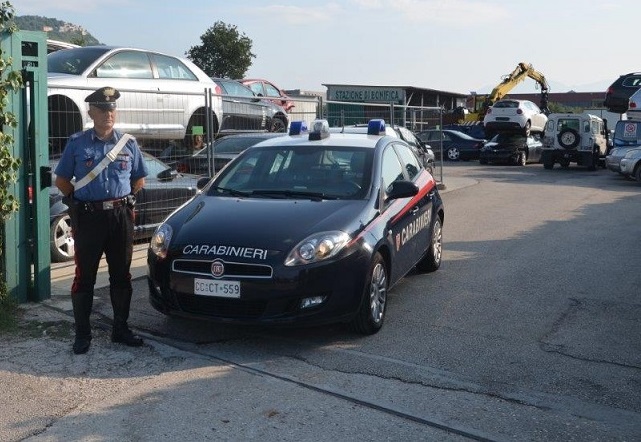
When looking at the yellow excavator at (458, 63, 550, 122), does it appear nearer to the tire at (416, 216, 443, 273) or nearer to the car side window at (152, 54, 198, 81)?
the car side window at (152, 54, 198, 81)

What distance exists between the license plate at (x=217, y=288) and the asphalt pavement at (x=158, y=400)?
1.49 ft

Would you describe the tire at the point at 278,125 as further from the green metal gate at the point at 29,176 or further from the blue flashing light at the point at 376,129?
the green metal gate at the point at 29,176

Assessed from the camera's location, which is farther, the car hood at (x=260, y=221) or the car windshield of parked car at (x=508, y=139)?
the car windshield of parked car at (x=508, y=139)

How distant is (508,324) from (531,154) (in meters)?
25.2

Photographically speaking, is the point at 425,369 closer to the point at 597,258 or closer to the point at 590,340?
the point at 590,340

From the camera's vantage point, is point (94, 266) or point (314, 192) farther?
point (314, 192)

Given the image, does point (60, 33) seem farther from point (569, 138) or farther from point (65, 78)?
point (65, 78)

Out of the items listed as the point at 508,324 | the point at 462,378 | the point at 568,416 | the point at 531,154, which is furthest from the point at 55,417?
the point at 531,154

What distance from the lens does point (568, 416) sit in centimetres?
488

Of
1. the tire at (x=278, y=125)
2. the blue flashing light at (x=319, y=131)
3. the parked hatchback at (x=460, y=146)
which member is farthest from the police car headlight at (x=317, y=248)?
the parked hatchback at (x=460, y=146)

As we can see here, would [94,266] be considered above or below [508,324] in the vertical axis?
above

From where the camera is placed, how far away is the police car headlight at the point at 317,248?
593 centimetres

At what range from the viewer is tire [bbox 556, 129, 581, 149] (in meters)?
27.5

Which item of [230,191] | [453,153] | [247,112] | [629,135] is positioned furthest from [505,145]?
[230,191]
